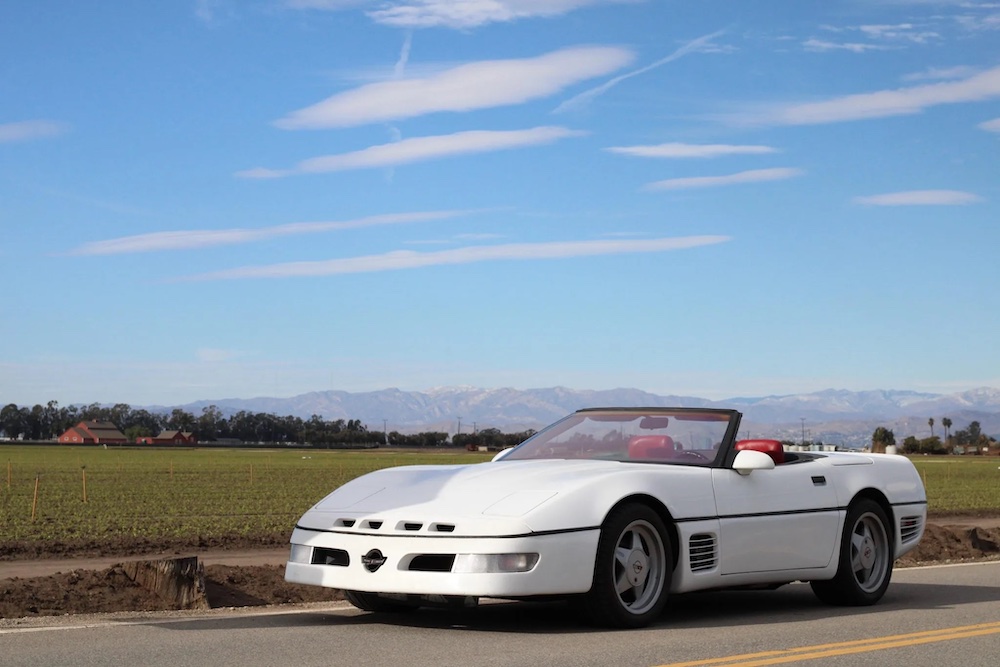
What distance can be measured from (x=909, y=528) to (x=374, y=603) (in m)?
4.58

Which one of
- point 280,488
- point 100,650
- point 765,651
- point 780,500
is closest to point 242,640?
point 100,650

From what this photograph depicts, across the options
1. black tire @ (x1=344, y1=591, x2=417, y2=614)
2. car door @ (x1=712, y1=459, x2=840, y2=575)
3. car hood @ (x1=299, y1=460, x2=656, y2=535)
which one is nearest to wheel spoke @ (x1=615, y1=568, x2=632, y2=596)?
car hood @ (x1=299, y1=460, x2=656, y2=535)

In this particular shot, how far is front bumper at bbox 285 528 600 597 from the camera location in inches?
312

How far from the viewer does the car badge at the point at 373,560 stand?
821cm

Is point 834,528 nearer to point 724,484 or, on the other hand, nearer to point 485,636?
point 724,484

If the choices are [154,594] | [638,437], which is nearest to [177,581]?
[154,594]

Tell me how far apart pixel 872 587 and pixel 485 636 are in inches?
148

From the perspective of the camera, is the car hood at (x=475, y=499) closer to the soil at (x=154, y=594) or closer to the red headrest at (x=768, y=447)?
the red headrest at (x=768, y=447)

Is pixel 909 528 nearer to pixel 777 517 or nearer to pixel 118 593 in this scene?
pixel 777 517

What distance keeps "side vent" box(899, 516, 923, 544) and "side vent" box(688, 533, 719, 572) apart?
8.43 feet

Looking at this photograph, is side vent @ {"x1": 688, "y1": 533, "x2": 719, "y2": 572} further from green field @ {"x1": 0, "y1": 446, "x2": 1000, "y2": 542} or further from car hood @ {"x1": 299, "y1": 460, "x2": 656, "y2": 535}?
green field @ {"x1": 0, "y1": 446, "x2": 1000, "y2": 542}

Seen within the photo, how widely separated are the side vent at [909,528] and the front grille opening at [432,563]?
4.55 metres

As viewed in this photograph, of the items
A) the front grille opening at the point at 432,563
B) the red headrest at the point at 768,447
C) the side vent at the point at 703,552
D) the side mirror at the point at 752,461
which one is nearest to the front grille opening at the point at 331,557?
the front grille opening at the point at 432,563

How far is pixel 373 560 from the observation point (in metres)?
8.25
